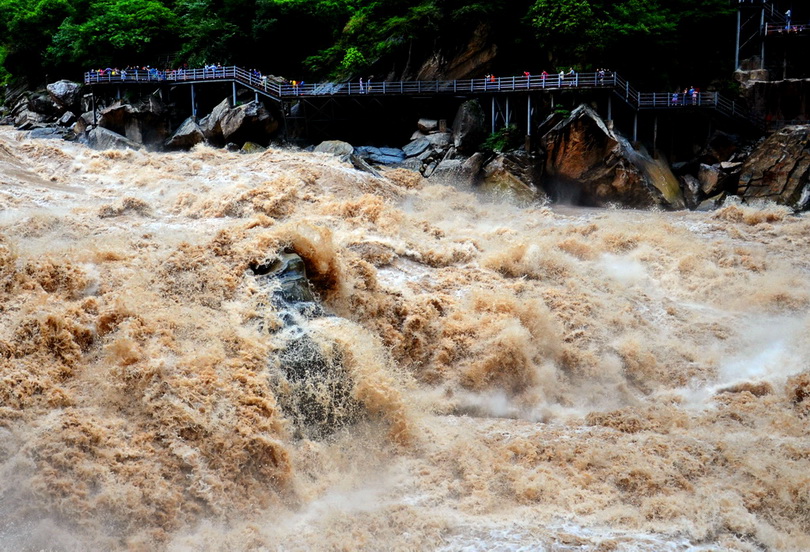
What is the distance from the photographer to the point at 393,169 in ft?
84.2

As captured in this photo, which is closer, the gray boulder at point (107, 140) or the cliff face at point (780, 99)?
the cliff face at point (780, 99)

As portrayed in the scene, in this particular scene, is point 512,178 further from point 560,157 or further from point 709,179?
point 709,179

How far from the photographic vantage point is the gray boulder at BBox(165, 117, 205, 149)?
2784cm

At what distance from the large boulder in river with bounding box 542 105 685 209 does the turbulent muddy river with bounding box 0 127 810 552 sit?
6049 millimetres

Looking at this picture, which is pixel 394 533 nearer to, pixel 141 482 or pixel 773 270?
pixel 141 482

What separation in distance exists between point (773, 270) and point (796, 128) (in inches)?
337

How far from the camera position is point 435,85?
2781 cm

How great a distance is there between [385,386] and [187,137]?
776 inches

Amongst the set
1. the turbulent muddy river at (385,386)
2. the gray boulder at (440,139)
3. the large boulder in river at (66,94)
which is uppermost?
the large boulder in river at (66,94)

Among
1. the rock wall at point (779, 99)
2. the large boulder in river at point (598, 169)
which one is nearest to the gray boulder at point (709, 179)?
the large boulder in river at point (598, 169)

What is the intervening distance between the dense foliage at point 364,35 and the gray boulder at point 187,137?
14.7 feet

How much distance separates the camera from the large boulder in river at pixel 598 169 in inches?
947

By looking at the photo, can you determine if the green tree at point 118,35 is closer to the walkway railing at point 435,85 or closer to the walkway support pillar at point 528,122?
the walkway railing at point 435,85

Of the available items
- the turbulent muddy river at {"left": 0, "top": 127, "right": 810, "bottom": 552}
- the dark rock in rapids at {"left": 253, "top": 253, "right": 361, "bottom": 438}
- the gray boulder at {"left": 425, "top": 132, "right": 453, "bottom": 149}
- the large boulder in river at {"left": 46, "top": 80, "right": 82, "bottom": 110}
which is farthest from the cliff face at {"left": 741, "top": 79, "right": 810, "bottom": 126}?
the large boulder in river at {"left": 46, "top": 80, "right": 82, "bottom": 110}
